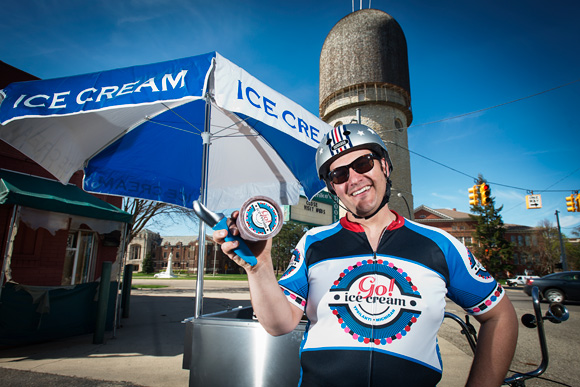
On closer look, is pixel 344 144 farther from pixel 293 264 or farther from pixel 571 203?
pixel 571 203

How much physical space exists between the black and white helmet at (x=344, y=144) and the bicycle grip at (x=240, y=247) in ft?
2.58

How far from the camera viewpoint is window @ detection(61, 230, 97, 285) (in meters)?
9.07

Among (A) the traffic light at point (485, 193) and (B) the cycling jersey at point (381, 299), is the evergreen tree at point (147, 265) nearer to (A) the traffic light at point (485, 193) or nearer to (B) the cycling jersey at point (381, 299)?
(A) the traffic light at point (485, 193)

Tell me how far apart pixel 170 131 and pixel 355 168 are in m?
4.15

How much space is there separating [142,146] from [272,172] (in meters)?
2.18

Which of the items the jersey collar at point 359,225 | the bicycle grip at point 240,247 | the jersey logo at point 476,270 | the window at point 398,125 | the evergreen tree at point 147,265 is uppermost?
the window at point 398,125

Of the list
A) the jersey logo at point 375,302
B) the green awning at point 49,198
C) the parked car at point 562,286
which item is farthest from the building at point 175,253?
the jersey logo at point 375,302

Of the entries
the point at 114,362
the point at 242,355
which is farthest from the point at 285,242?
the point at 242,355

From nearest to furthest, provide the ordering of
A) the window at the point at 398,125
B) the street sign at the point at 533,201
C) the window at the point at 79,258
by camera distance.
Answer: the window at the point at 79,258, the street sign at the point at 533,201, the window at the point at 398,125

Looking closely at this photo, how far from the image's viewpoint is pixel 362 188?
67.0 inches

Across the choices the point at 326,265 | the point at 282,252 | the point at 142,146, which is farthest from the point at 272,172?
the point at 282,252

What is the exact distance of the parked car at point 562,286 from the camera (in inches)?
579

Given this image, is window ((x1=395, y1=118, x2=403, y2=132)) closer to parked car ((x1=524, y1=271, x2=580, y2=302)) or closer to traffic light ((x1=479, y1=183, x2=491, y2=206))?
traffic light ((x1=479, y1=183, x2=491, y2=206))

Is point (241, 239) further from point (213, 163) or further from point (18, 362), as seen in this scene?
point (18, 362)
